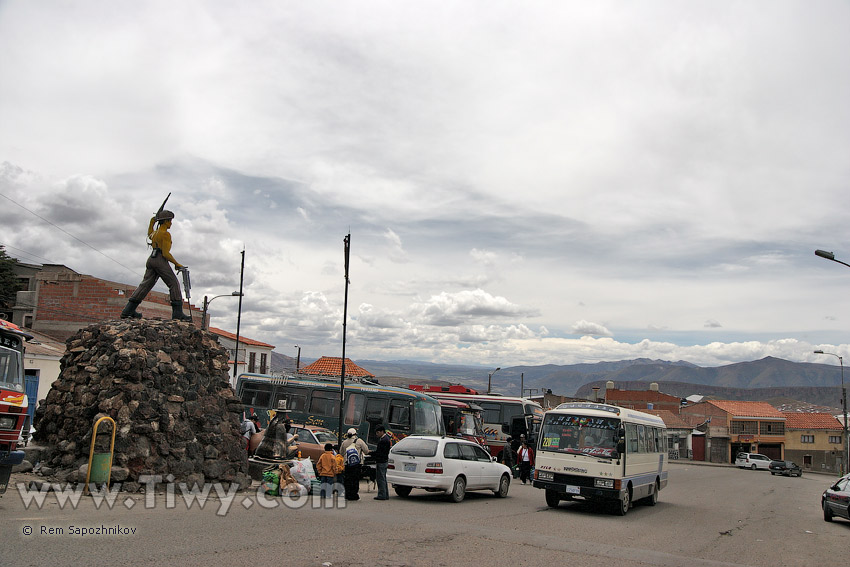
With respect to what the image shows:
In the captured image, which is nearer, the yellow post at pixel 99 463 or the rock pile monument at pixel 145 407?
the yellow post at pixel 99 463

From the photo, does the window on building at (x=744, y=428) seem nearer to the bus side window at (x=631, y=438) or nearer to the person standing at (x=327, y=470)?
the bus side window at (x=631, y=438)

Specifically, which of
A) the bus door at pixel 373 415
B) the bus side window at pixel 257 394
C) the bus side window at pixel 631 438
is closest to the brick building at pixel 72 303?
the bus side window at pixel 257 394

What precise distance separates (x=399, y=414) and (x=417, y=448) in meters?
7.30

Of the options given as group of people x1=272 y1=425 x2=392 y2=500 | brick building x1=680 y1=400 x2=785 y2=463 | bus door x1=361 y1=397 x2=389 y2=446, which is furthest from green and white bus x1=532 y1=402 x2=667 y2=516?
brick building x1=680 y1=400 x2=785 y2=463

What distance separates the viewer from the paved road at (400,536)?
8.40 meters

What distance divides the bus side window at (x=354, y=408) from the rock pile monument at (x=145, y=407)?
773 cm

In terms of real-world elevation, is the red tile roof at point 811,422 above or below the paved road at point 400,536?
below

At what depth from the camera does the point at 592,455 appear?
15375mm

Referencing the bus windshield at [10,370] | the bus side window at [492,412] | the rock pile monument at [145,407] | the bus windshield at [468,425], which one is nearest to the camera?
the bus windshield at [10,370]

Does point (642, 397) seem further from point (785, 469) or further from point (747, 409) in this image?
point (785, 469)

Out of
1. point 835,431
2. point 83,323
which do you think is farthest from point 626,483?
point 835,431

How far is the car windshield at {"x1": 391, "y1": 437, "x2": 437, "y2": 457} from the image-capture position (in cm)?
1565

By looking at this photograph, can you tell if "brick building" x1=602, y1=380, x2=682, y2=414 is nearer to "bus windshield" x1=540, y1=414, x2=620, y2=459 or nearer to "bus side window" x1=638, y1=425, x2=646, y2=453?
"bus side window" x1=638, y1=425, x2=646, y2=453

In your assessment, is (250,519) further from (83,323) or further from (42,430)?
(83,323)
